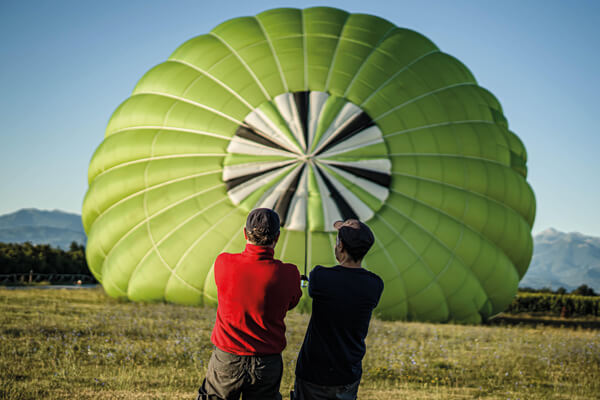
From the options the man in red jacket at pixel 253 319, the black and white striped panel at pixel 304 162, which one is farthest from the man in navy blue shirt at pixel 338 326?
the black and white striped panel at pixel 304 162

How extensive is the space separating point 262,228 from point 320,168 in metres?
7.65

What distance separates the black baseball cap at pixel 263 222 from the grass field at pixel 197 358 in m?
2.54

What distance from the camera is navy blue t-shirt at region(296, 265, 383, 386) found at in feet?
9.36

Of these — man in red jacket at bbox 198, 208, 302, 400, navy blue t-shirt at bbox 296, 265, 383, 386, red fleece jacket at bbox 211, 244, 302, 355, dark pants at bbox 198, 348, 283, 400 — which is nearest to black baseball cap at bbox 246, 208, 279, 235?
man in red jacket at bbox 198, 208, 302, 400

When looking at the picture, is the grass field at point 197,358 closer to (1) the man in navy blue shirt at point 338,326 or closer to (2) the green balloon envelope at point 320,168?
(2) the green balloon envelope at point 320,168

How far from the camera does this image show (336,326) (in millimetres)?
2883

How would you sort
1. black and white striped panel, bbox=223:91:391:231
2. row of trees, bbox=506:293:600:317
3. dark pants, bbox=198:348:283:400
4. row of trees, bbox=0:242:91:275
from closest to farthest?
dark pants, bbox=198:348:283:400 < black and white striped panel, bbox=223:91:391:231 < row of trees, bbox=506:293:600:317 < row of trees, bbox=0:242:91:275

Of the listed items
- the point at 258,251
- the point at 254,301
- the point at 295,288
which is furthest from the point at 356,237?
the point at 254,301

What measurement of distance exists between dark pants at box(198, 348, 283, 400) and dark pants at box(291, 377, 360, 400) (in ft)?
0.50

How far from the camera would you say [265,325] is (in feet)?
9.23

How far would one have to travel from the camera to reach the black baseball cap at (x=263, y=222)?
2.85 m

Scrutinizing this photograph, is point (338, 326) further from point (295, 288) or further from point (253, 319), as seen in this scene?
point (253, 319)

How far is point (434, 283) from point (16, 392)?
26.0ft

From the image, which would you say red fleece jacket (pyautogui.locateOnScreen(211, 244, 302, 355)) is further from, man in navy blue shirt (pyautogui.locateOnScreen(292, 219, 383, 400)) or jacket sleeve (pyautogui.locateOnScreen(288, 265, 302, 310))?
man in navy blue shirt (pyautogui.locateOnScreen(292, 219, 383, 400))
